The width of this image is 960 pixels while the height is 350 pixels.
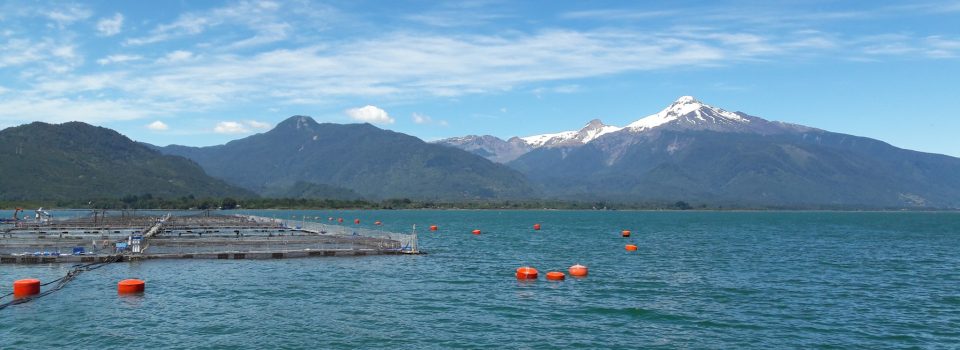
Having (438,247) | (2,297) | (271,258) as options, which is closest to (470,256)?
(438,247)

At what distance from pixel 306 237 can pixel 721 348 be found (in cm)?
8575

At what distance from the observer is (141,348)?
39.8 meters

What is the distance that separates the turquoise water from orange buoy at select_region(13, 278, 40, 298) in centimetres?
181

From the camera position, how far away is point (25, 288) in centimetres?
5428

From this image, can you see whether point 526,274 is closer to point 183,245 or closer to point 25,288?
point 25,288

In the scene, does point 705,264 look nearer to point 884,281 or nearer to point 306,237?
point 884,281

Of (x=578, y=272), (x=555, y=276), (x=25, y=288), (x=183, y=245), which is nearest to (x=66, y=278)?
(x=25, y=288)

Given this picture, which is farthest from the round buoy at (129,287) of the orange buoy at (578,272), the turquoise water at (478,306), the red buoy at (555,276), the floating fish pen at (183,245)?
the orange buoy at (578,272)

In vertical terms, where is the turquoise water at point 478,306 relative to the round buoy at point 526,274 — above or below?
below

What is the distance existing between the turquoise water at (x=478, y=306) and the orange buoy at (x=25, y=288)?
1.81 metres

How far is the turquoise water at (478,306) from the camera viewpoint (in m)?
43.1

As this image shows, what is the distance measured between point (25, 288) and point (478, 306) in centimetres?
3189

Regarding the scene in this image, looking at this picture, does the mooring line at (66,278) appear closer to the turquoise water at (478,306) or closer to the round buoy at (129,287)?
the turquoise water at (478,306)

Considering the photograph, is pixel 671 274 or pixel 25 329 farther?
pixel 671 274
